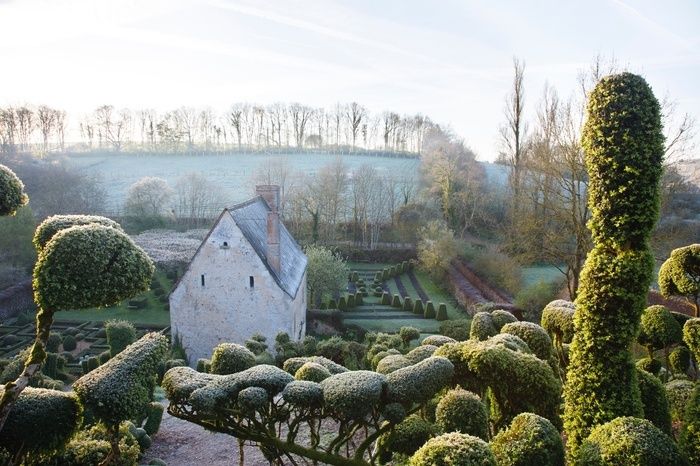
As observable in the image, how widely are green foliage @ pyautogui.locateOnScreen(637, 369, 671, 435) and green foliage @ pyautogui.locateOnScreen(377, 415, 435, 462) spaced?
3158mm

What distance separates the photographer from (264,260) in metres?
20.3

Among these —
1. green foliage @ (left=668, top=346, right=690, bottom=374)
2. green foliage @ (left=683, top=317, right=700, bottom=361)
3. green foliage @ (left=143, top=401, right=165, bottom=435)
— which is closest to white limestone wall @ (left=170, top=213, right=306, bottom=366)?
green foliage @ (left=143, top=401, right=165, bottom=435)

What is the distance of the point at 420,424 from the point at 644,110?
18.4ft

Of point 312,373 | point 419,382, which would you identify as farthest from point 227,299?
point 419,382

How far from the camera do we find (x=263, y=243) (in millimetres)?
21891

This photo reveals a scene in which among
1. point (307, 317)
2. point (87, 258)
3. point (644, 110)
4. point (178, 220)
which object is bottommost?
point (307, 317)

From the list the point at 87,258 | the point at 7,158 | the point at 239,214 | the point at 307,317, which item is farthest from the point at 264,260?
the point at 7,158

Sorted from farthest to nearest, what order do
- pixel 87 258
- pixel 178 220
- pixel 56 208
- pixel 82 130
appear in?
pixel 82 130 → pixel 178 220 → pixel 56 208 → pixel 87 258

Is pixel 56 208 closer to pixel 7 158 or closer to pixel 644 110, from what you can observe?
pixel 7 158

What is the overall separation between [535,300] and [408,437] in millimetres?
17055

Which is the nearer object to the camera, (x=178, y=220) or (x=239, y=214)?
(x=239, y=214)

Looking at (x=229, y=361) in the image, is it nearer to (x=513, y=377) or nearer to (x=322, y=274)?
(x=513, y=377)

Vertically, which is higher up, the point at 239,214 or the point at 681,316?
the point at 239,214

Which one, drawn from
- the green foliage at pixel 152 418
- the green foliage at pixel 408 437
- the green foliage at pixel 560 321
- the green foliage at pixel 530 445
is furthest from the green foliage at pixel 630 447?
the green foliage at pixel 152 418
